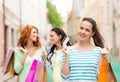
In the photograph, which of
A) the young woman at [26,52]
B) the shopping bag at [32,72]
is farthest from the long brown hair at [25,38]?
the shopping bag at [32,72]

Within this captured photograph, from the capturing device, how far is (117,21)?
1238cm

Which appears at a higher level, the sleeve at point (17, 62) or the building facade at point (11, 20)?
the building facade at point (11, 20)

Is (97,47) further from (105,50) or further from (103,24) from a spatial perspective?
(103,24)

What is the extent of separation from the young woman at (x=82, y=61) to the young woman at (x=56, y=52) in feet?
6.00

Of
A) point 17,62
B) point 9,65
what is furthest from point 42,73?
point 9,65

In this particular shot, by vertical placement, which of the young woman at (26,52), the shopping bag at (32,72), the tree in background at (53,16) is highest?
the tree in background at (53,16)

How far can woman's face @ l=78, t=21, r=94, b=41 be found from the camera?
3.85 m

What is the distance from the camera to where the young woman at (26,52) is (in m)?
5.43

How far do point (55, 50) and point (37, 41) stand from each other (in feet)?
1.36

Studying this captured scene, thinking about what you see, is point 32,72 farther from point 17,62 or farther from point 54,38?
point 54,38

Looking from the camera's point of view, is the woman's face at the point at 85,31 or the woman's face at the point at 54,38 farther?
the woman's face at the point at 54,38

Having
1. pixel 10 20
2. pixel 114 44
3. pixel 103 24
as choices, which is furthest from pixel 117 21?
pixel 10 20

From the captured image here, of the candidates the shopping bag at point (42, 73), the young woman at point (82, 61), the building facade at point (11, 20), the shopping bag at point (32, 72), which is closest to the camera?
the young woman at point (82, 61)

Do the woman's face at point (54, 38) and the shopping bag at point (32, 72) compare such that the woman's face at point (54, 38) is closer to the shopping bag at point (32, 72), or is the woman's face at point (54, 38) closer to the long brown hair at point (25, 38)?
the long brown hair at point (25, 38)
